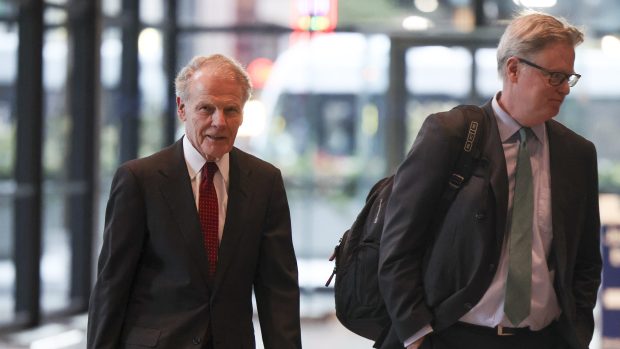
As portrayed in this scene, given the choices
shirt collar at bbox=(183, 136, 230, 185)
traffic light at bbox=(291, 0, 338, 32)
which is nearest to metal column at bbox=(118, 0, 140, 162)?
traffic light at bbox=(291, 0, 338, 32)

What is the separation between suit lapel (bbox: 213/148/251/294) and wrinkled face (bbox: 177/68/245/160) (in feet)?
0.40

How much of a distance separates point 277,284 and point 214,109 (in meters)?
0.53

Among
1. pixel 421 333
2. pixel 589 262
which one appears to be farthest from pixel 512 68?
pixel 421 333

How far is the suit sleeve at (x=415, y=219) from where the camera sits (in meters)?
3.09

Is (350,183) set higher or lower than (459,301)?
lower

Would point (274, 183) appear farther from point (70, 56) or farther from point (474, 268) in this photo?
point (70, 56)

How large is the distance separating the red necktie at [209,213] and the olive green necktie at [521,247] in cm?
79

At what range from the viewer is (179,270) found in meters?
3.17

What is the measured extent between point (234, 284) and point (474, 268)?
25.6 inches

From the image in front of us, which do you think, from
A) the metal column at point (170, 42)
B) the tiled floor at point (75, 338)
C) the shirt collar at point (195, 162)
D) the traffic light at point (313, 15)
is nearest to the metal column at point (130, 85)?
the metal column at point (170, 42)

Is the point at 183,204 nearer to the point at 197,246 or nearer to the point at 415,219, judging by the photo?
the point at 197,246

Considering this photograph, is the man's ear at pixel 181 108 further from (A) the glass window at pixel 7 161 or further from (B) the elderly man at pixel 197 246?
(A) the glass window at pixel 7 161

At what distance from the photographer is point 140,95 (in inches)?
453

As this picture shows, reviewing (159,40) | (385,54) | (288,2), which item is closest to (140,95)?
(159,40)
